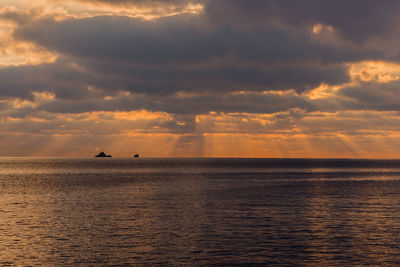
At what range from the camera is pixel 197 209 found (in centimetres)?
5953

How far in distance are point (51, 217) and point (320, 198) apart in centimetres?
4571

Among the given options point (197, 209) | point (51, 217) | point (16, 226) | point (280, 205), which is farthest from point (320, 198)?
point (16, 226)

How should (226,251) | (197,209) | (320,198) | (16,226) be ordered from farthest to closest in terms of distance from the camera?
(320,198)
(197,209)
(16,226)
(226,251)

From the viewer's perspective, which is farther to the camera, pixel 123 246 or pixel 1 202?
pixel 1 202

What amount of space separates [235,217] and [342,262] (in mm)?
21591

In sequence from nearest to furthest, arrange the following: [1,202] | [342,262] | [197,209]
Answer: [342,262] < [197,209] < [1,202]

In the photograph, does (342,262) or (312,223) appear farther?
Answer: (312,223)

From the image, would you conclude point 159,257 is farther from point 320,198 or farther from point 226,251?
point 320,198

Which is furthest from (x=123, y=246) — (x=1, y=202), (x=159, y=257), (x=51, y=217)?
(x=1, y=202)

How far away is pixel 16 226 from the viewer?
45719 millimetres

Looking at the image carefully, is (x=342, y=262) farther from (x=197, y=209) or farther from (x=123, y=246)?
(x=197, y=209)

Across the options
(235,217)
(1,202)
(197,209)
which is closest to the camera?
(235,217)

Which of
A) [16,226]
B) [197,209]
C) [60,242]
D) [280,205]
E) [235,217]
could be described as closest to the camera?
[60,242]

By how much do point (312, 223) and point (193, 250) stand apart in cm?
1827
